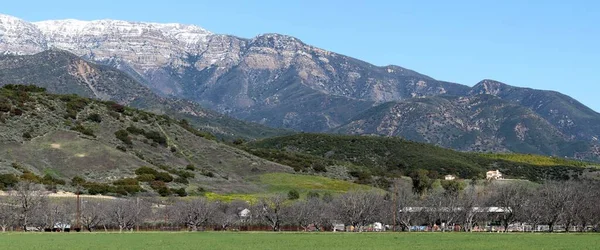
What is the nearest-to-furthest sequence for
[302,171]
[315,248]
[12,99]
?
1. [315,248]
2. [12,99]
3. [302,171]

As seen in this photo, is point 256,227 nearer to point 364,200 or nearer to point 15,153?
point 364,200

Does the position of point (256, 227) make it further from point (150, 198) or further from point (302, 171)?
point (302, 171)

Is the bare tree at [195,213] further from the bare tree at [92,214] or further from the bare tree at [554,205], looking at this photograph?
the bare tree at [554,205]

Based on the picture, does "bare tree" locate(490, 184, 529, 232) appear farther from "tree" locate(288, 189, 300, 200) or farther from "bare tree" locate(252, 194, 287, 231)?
"tree" locate(288, 189, 300, 200)

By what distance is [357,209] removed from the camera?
123 m

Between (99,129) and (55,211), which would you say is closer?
(55,211)

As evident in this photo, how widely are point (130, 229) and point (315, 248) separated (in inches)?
2443

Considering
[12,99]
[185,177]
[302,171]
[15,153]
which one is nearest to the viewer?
[15,153]

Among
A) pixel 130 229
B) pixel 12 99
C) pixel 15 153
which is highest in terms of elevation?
pixel 12 99

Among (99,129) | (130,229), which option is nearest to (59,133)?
(99,129)

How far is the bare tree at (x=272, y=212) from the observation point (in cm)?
12262

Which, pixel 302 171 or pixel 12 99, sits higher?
pixel 12 99

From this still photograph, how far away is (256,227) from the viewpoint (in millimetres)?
126188

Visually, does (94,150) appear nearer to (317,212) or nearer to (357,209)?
(317,212)
